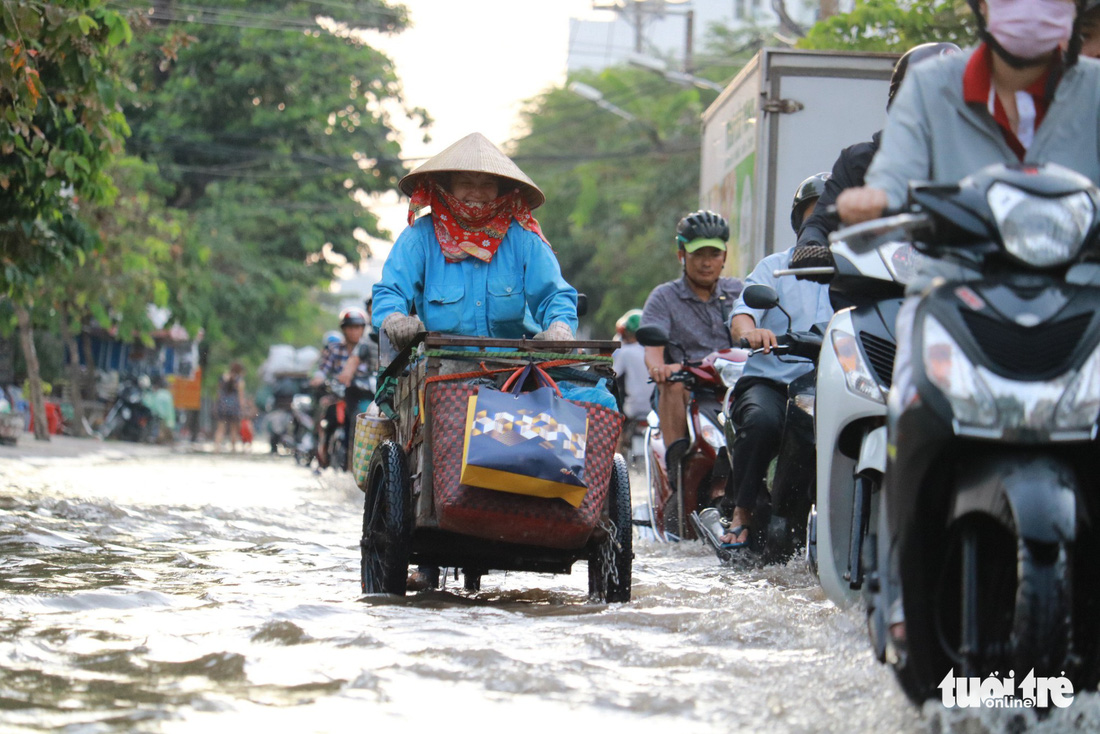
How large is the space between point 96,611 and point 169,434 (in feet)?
101

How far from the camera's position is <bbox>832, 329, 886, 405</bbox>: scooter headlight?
13.9 feet

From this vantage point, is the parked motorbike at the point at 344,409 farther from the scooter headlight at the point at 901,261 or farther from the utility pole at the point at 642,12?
the utility pole at the point at 642,12

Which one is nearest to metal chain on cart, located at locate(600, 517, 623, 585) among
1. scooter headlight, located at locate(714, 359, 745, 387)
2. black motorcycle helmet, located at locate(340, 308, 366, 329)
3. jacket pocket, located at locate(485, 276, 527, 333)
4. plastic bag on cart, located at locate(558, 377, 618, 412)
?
plastic bag on cart, located at locate(558, 377, 618, 412)

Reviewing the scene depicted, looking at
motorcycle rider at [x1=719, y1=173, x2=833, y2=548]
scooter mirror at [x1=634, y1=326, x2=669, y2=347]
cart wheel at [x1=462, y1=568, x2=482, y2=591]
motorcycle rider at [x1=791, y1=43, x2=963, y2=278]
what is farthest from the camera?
scooter mirror at [x1=634, y1=326, x2=669, y2=347]

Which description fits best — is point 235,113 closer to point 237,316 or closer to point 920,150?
point 237,316

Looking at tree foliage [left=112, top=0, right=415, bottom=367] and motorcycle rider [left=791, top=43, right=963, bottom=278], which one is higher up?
tree foliage [left=112, top=0, right=415, bottom=367]

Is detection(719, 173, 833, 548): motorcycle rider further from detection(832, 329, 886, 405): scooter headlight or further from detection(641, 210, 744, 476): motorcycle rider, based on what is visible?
detection(832, 329, 886, 405): scooter headlight

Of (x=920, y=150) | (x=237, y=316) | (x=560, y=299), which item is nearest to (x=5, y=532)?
(x=560, y=299)

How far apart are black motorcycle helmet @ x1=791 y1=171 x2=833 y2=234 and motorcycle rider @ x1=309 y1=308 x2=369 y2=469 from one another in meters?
8.32

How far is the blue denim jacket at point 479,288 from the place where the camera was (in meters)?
6.17

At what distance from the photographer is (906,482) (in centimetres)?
325

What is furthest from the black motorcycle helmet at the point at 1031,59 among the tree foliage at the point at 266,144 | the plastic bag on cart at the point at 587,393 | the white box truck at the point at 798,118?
the tree foliage at the point at 266,144

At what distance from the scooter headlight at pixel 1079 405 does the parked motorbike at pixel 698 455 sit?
4619 mm

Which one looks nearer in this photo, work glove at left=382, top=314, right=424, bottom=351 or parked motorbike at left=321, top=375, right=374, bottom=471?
work glove at left=382, top=314, right=424, bottom=351
